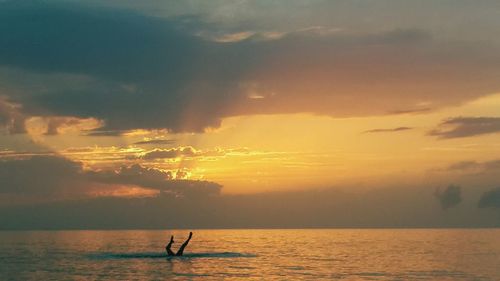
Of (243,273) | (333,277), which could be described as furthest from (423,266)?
(243,273)

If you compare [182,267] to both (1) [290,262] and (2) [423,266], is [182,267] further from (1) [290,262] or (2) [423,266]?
(2) [423,266]

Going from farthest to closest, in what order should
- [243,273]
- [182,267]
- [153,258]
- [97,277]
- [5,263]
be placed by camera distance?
[153,258], [5,263], [182,267], [243,273], [97,277]

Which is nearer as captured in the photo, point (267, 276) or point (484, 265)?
point (267, 276)

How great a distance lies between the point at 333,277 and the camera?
7969cm

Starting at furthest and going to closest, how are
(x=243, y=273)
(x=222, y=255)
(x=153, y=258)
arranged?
(x=222, y=255), (x=153, y=258), (x=243, y=273)

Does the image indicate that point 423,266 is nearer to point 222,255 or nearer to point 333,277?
point 333,277

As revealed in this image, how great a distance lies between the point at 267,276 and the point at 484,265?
4138 cm

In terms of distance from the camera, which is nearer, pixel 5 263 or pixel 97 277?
pixel 97 277

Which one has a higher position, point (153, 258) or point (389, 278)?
point (153, 258)

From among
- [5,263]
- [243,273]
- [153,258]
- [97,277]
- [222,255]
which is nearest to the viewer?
[97,277]

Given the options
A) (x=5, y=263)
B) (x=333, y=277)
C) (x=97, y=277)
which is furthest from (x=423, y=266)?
(x=5, y=263)

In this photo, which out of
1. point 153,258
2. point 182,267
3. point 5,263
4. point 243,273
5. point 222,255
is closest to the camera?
point 243,273

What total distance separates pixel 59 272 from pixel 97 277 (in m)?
9.04

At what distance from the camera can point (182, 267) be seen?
92.7 meters
